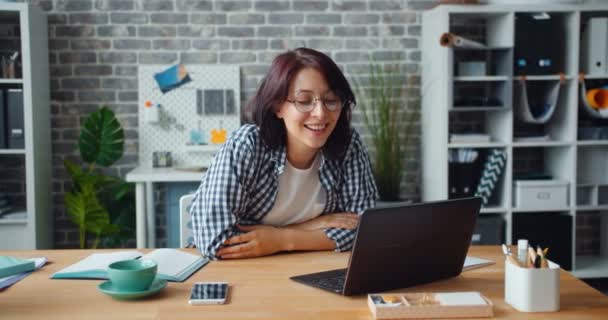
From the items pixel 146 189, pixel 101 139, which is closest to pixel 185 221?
pixel 146 189

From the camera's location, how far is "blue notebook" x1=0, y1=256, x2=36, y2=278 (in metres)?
1.59

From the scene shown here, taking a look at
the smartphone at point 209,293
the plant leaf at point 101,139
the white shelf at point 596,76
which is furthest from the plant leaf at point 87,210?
the white shelf at point 596,76

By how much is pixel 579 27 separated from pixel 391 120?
1.29 metres

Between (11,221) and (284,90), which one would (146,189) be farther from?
(284,90)

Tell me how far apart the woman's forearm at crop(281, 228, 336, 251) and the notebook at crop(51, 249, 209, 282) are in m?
0.25

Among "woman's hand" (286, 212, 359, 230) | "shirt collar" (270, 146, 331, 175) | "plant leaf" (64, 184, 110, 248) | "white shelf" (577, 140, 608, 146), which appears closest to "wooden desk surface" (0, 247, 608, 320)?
"woman's hand" (286, 212, 359, 230)

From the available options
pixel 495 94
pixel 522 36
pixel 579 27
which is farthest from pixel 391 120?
pixel 579 27

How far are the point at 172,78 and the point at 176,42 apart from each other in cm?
24

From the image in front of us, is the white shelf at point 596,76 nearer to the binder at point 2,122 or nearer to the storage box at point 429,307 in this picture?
the storage box at point 429,307

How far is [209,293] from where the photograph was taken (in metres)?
1.40

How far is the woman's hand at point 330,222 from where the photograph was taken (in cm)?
198

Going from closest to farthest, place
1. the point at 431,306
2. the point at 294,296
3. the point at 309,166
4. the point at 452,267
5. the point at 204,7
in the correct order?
the point at 431,306, the point at 294,296, the point at 452,267, the point at 309,166, the point at 204,7

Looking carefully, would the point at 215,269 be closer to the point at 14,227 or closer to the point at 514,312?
the point at 514,312

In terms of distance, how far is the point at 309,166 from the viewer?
2.11m
